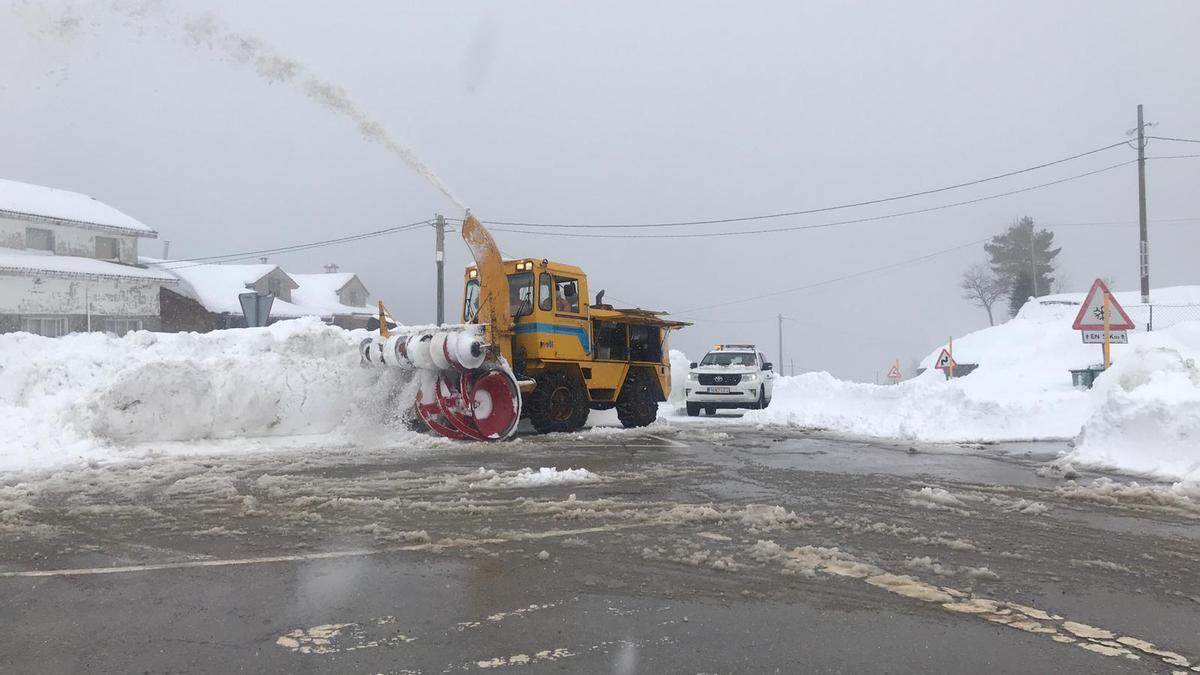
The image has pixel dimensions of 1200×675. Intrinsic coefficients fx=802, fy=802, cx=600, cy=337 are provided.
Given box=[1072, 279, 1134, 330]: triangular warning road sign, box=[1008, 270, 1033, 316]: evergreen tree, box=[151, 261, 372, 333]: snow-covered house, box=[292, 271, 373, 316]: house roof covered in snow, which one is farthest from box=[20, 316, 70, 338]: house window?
box=[1008, 270, 1033, 316]: evergreen tree

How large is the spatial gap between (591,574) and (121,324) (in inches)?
1383

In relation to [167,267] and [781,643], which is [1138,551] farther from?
[167,267]

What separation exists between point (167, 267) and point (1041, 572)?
1834 inches

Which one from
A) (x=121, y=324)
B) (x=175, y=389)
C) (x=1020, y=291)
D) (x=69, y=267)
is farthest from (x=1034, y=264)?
(x=175, y=389)

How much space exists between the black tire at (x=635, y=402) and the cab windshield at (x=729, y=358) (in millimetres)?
5318

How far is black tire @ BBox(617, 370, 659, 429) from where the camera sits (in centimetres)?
1723

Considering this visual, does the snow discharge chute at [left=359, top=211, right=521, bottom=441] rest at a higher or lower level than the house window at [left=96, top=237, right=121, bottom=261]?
lower

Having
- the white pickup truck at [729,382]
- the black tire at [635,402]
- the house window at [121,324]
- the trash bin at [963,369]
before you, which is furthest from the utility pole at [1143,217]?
the house window at [121,324]

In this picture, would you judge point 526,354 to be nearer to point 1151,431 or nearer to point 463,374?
point 463,374

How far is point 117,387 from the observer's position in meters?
11.6

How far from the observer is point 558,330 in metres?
15.2

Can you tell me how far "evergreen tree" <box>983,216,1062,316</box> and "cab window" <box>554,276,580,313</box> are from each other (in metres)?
56.9

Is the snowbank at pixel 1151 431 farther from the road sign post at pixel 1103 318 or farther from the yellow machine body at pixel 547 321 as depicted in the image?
the yellow machine body at pixel 547 321

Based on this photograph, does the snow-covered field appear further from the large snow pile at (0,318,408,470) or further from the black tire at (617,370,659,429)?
the black tire at (617,370,659,429)
